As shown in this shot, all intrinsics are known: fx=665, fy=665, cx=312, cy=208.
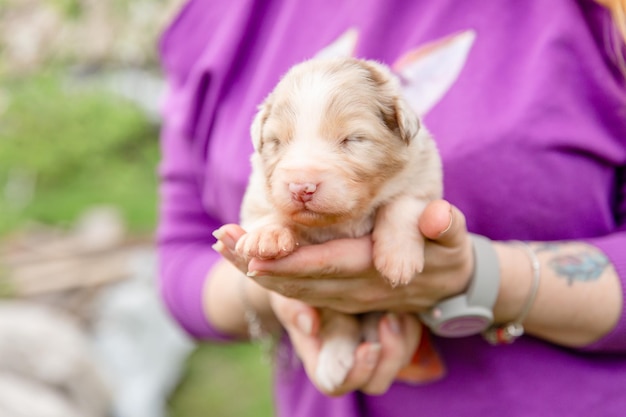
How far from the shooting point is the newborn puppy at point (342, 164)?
3.30 feet

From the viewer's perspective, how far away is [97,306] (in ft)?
16.1

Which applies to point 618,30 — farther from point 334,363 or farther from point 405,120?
point 334,363

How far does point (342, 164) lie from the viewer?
1010mm

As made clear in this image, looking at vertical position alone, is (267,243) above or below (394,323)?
above

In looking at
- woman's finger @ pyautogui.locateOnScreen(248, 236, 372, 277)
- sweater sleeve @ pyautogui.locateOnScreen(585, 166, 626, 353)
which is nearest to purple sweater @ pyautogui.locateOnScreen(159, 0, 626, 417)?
sweater sleeve @ pyautogui.locateOnScreen(585, 166, 626, 353)

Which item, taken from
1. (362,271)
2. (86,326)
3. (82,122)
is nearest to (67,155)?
(82,122)

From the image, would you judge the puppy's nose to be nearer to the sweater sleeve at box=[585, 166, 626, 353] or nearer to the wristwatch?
the wristwatch

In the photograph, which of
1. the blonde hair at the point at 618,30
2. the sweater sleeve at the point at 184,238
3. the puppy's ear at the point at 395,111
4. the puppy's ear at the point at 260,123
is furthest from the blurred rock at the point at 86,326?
the blonde hair at the point at 618,30

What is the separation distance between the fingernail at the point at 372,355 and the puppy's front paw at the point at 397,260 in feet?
0.88

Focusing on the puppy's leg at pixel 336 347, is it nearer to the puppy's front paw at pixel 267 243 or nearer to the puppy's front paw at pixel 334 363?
the puppy's front paw at pixel 334 363

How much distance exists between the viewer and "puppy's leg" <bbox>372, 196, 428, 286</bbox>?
1.13 m

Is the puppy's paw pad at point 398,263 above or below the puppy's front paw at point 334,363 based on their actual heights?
above

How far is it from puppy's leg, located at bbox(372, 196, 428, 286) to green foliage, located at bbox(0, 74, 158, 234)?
16.1 ft

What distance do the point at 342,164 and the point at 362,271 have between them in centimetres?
26
